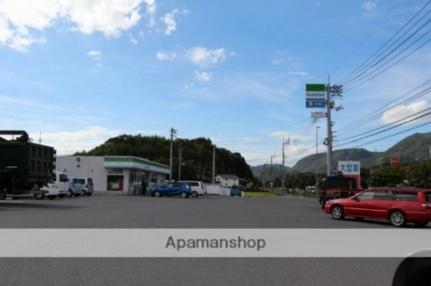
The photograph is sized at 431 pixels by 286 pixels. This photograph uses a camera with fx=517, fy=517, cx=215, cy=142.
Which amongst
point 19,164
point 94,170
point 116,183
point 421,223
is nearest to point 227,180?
point 116,183

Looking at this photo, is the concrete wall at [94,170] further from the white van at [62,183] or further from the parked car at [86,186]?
the white van at [62,183]

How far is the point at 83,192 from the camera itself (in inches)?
2007

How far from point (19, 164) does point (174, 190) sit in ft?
102

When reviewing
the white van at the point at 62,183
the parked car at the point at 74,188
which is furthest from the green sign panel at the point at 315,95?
the white van at the point at 62,183

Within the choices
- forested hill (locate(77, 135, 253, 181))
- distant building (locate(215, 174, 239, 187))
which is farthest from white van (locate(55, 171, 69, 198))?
distant building (locate(215, 174, 239, 187))

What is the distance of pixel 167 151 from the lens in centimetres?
12600

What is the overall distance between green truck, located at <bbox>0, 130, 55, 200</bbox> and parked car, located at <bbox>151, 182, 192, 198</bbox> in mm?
29259

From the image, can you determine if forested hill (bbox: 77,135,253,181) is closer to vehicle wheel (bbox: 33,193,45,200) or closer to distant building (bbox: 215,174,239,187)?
distant building (bbox: 215,174,239,187)

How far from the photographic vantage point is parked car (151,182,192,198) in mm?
56219
